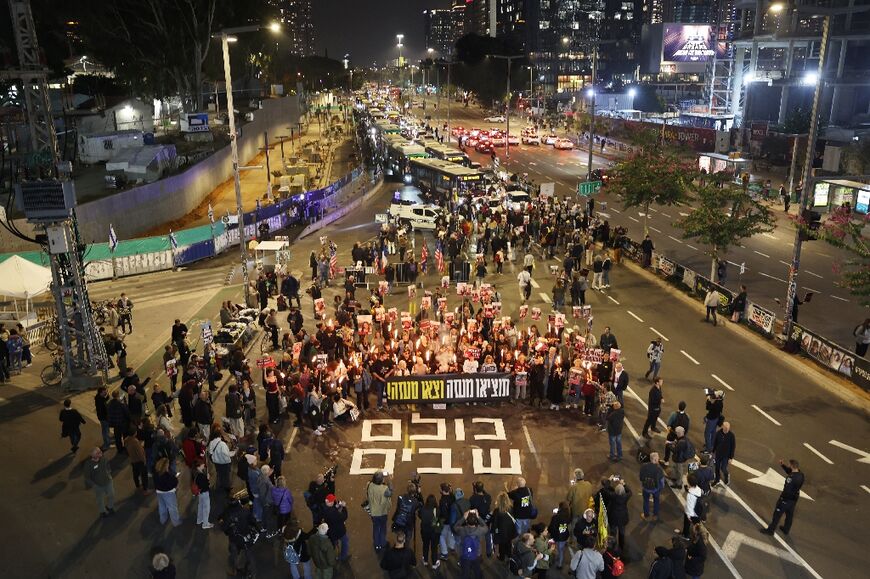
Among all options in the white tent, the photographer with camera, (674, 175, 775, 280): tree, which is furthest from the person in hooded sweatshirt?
the white tent

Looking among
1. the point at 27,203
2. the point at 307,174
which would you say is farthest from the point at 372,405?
the point at 307,174

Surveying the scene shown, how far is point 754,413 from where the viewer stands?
17891 millimetres

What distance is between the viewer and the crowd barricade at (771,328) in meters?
19.3

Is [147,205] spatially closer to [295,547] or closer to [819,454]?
[295,547]

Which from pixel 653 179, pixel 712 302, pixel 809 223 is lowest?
pixel 712 302

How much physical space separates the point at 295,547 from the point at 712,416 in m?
9.82

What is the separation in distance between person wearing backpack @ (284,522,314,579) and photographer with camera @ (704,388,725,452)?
948cm

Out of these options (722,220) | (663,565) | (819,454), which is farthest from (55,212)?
(722,220)

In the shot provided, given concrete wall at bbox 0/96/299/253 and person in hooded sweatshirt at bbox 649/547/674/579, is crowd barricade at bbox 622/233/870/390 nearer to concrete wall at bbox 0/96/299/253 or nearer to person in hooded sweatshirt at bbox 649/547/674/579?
person in hooded sweatshirt at bbox 649/547/674/579

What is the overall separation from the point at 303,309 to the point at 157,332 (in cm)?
545

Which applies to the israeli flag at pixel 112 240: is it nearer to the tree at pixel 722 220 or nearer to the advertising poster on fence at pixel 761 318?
the tree at pixel 722 220

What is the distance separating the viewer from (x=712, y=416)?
15.6 meters

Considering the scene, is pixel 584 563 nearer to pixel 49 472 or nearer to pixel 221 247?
pixel 49 472

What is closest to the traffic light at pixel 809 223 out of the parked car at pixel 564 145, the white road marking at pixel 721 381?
the white road marking at pixel 721 381
